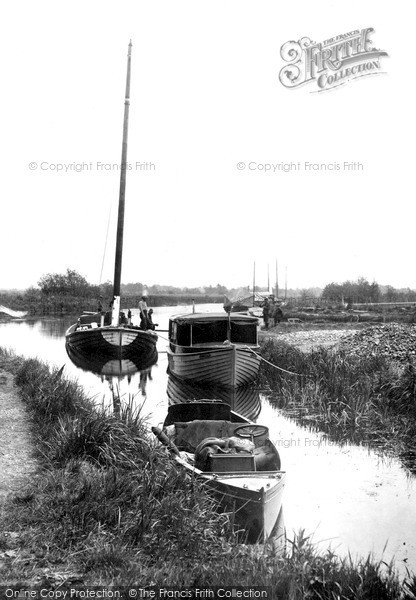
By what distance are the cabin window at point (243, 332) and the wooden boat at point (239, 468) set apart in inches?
416

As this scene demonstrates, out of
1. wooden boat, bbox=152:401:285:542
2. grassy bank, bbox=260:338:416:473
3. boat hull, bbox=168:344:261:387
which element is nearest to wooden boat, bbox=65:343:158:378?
boat hull, bbox=168:344:261:387

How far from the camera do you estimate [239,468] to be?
791 cm

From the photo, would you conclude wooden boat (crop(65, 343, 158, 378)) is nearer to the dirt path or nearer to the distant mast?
the distant mast

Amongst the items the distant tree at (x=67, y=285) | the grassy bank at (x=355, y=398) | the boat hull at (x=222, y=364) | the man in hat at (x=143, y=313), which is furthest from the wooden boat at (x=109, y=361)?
the distant tree at (x=67, y=285)

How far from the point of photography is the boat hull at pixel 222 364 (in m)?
19.2

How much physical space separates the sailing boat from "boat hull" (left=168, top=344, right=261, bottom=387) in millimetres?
5710

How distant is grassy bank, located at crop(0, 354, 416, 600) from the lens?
4.74 m

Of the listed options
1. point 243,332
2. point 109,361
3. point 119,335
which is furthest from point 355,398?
point 109,361

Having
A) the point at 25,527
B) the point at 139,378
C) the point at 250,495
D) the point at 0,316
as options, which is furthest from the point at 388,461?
the point at 0,316

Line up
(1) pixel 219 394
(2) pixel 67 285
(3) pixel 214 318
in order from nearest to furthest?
1. (1) pixel 219 394
2. (3) pixel 214 318
3. (2) pixel 67 285

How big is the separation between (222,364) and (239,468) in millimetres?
11415

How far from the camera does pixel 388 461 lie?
1062 cm

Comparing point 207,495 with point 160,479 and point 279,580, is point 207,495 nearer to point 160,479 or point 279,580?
point 160,479

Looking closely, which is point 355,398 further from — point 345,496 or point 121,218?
point 121,218
